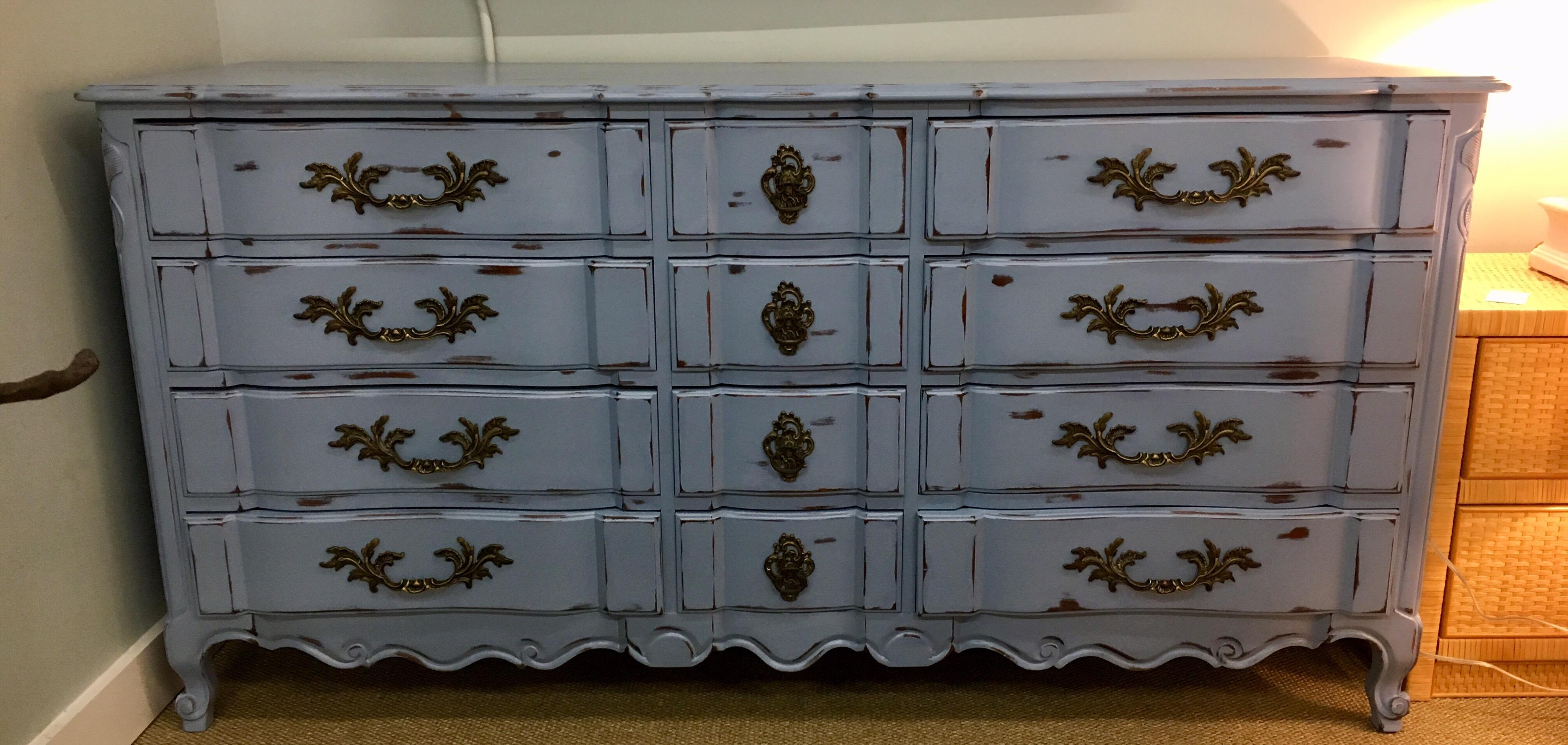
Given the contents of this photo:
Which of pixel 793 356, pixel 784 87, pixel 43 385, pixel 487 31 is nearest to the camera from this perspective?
pixel 43 385

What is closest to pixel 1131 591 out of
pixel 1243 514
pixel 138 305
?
pixel 1243 514

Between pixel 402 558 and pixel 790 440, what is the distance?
22.1 inches

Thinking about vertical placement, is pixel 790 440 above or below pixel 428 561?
above

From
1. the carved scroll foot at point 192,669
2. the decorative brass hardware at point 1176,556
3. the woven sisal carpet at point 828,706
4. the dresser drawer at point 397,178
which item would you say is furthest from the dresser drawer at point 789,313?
the carved scroll foot at point 192,669

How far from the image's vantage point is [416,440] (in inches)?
59.9

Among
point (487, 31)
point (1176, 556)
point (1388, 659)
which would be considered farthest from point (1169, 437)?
point (487, 31)

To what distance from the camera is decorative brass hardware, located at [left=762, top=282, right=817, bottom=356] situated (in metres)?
1.44

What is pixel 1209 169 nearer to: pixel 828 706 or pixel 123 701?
pixel 828 706

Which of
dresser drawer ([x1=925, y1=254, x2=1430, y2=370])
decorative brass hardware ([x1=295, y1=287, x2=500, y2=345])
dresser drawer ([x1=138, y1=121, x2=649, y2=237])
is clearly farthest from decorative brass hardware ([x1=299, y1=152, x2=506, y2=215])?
dresser drawer ([x1=925, y1=254, x2=1430, y2=370])

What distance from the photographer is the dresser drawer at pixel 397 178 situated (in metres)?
1.40

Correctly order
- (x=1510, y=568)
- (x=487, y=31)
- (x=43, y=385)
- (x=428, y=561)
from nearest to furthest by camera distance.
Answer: (x=43, y=385) < (x=428, y=561) < (x=1510, y=568) < (x=487, y=31)

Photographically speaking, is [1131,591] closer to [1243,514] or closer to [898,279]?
[1243,514]

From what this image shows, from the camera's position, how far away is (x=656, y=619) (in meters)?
1.60

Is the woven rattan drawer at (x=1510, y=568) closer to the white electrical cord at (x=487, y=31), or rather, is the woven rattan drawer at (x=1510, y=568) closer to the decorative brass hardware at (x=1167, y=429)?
the decorative brass hardware at (x=1167, y=429)
